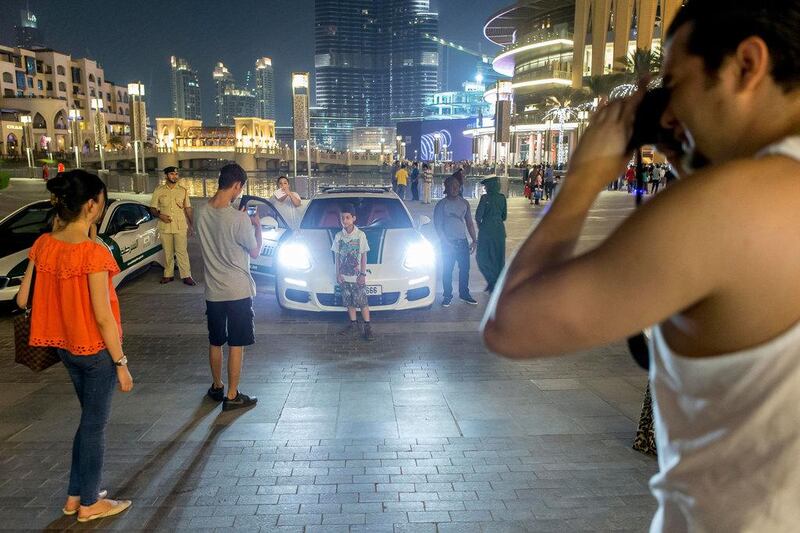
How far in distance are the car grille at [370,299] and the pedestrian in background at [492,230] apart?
173cm

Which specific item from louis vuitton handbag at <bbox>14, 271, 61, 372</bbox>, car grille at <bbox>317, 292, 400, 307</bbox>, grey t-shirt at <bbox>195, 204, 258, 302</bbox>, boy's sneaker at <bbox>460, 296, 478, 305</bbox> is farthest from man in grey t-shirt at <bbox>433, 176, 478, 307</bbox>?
louis vuitton handbag at <bbox>14, 271, 61, 372</bbox>

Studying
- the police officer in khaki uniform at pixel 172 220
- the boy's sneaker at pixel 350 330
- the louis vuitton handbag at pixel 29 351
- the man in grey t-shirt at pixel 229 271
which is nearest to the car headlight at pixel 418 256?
the boy's sneaker at pixel 350 330

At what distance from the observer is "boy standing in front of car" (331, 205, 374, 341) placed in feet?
23.8

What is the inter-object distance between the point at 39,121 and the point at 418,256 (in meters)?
105

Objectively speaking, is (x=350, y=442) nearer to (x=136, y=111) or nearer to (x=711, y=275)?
(x=711, y=275)

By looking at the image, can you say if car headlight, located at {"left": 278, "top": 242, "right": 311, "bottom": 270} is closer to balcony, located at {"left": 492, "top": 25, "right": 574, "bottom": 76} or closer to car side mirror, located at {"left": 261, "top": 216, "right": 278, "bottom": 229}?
car side mirror, located at {"left": 261, "top": 216, "right": 278, "bottom": 229}

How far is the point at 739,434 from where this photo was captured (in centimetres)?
90

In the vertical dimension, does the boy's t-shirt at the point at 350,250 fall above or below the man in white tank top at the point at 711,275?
below

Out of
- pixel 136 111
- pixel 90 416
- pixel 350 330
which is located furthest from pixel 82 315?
Answer: pixel 136 111

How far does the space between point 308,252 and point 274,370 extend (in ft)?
7.54

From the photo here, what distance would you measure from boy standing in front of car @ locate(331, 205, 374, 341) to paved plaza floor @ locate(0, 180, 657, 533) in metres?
0.50

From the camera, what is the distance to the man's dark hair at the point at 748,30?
34.9 inches

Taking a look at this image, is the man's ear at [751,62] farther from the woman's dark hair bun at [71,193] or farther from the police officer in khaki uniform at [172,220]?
the police officer in khaki uniform at [172,220]

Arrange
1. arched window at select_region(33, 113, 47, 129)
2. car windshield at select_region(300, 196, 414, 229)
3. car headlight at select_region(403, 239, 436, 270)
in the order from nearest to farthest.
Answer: car headlight at select_region(403, 239, 436, 270) < car windshield at select_region(300, 196, 414, 229) < arched window at select_region(33, 113, 47, 129)
